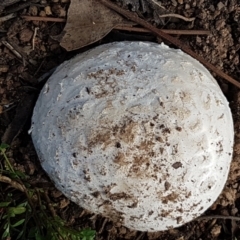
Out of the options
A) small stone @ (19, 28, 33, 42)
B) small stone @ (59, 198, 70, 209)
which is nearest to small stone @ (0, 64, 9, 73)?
small stone @ (19, 28, 33, 42)

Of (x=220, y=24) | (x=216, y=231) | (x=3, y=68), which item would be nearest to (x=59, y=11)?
(x=3, y=68)

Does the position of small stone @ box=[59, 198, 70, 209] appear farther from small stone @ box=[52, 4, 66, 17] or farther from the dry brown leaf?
small stone @ box=[52, 4, 66, 17]

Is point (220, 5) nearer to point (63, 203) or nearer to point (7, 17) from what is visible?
point (7, 17)

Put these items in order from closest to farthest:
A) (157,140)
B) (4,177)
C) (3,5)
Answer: (157,140) < (4,177) < (3,5)

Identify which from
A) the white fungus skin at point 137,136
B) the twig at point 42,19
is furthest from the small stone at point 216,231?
the twig at point 42,19

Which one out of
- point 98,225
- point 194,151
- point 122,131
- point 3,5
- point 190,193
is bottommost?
point 98,225

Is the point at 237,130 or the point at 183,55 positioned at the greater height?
the point at 183,55

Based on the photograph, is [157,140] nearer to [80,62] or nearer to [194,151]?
[194,151]

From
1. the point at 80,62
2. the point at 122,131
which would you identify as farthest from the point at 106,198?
the point at 80,62
